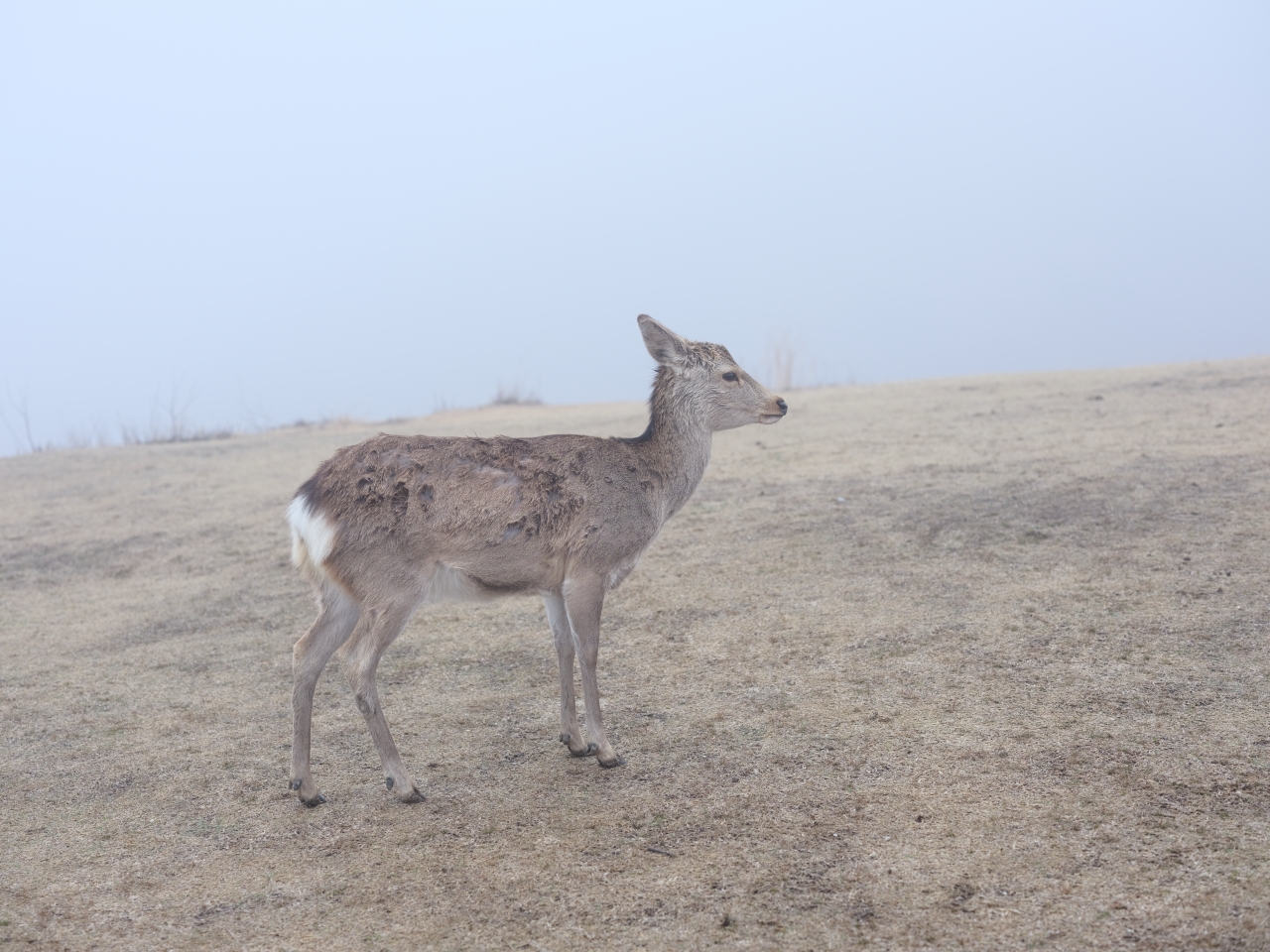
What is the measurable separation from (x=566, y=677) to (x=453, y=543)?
838 mm

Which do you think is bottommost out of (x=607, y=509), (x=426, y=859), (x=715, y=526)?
(x=426, y=859)

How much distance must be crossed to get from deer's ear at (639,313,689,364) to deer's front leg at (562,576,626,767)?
1.37m

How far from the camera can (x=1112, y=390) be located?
1258 centimetres

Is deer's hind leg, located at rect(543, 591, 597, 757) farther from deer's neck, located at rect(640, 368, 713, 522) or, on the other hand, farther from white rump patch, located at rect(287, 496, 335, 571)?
white rump patch, located at rect(287, 496, 335, 571)

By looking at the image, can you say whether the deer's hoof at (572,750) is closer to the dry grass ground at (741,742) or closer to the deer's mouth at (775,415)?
the dry grass ground at (741,742)

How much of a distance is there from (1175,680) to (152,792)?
436 centimetres

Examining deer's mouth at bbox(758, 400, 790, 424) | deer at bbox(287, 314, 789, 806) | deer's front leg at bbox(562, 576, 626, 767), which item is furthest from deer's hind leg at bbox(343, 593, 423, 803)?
deer's mouth at bbox(758, 400, 790, 424)

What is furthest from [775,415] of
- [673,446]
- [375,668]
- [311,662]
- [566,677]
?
[311,662]

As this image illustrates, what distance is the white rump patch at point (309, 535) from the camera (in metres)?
4.31

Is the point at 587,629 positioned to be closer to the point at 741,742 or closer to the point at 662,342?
the point at 741,742

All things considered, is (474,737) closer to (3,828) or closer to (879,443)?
(3,828)

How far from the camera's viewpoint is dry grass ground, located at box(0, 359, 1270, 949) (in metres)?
3.24

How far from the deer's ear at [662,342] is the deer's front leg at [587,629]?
4.48 ft

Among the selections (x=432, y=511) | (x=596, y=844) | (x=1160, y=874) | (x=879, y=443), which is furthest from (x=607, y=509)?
(x=879, y=443)
